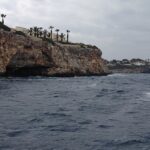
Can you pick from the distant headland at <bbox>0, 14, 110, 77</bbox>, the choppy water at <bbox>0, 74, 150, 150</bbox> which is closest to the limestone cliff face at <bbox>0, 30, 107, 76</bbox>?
the distant headland at <bbox>0, 14, 110, 77</bbox>

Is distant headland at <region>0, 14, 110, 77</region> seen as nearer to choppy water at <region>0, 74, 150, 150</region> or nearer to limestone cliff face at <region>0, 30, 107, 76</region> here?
limestone cliff face at <region>0, 30, 107, 76</region>

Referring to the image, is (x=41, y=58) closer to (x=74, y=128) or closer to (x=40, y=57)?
(x=40, y=57)

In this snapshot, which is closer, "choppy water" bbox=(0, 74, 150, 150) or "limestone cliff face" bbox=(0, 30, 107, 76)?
"choppy water" bbox=(0, 74, 150, 150)

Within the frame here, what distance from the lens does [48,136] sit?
1925 cm

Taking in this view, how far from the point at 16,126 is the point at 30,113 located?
5288 millimetres

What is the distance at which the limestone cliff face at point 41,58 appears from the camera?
9394 cm

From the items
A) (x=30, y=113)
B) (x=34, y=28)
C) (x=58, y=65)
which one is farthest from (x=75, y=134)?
(x=34, y=28)

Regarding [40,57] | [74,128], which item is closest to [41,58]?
[40,57]

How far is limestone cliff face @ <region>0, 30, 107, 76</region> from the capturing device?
308ft

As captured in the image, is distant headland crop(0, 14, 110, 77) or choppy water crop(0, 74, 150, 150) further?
distant headland crop(0, 14, 110, 77)

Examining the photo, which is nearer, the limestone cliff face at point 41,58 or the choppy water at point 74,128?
the choppy water at point 74,128

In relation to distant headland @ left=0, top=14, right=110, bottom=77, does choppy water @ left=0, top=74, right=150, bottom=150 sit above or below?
below

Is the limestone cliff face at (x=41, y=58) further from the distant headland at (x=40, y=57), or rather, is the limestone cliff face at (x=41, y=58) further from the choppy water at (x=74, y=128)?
the choppy water at (x=74, y=128)

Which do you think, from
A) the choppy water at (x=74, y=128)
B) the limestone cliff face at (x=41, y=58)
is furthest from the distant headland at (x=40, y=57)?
the choppy water at (x=74, y=128)
